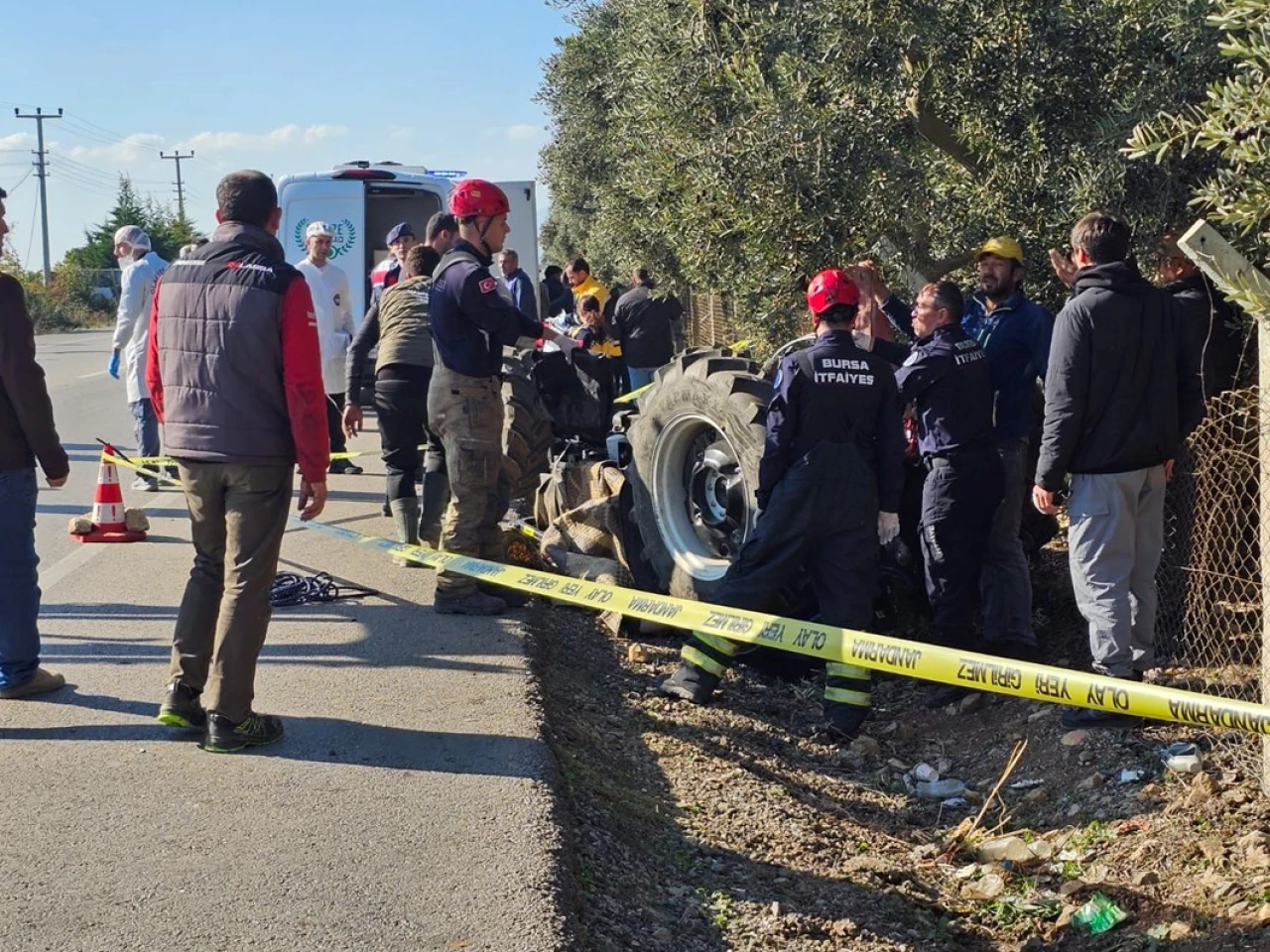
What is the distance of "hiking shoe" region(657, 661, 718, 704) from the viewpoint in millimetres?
6531

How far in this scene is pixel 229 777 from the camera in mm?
4875

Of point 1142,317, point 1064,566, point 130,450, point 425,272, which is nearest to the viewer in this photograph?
point 1142,317

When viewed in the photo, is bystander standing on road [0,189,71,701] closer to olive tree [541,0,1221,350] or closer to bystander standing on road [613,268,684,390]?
olive tree [541,0,1221,350]

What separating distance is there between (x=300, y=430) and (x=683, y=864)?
6.67 feet

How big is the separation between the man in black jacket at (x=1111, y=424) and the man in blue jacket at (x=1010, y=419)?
964 mm

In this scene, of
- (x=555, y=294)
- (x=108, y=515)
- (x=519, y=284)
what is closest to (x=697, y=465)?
(x=108, y=515)

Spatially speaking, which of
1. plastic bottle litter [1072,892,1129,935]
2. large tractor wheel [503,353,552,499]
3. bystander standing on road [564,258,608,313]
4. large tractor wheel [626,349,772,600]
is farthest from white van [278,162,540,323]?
plastic bottle litter [1072,892,1129,935]

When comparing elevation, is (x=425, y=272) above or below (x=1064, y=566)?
above

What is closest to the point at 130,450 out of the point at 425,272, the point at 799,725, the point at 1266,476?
the point at 425,272

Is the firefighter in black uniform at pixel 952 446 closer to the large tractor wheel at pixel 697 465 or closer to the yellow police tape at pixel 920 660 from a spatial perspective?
the large tractor wheel at pixel 697 465

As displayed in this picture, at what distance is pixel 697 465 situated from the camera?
750cm

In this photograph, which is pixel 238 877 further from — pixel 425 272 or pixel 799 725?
pixel 425 272

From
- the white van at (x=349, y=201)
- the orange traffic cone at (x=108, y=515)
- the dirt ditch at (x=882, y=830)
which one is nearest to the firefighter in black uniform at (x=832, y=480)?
the dirt ditch at (x=882, y=830)

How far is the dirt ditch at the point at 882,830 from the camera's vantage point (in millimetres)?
4469
